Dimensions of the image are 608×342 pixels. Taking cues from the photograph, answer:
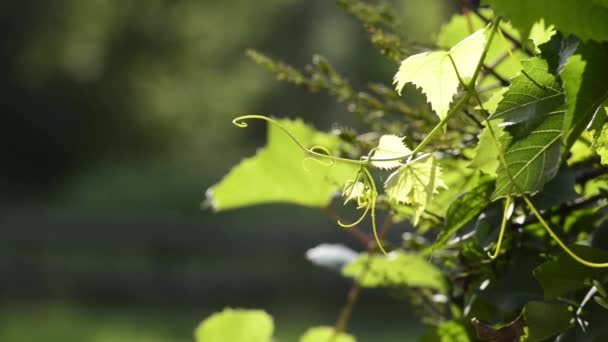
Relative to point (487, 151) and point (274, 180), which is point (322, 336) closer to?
point (274, 180)

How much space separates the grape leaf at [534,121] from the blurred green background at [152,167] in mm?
6057

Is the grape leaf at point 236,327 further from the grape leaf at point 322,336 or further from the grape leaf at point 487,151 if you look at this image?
the grape leaf at point 487,151

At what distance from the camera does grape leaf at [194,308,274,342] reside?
0.61 metres

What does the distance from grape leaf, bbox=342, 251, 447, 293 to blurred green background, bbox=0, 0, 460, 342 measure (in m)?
5.74

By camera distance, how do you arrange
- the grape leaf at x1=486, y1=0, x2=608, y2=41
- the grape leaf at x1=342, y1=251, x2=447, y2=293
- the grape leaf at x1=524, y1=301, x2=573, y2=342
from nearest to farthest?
the grape leaf at x1=486, y1=0, x2=608, y2=41
the grape leaf at x1=524, y1=301, x2=573, y2=342
the grape leaf at x1=342, y1=251, x2=447, y2=293

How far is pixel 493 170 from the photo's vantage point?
0.38 m

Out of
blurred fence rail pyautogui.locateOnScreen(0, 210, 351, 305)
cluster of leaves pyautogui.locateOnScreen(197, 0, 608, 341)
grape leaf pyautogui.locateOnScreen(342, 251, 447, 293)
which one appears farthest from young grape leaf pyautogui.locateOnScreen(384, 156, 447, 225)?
blurred fence rail pyautogui.locateOnScreen(0, 210, 351, 305)

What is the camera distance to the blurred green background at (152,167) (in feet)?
25.3

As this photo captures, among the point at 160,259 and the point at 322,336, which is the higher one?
the point at 160,259

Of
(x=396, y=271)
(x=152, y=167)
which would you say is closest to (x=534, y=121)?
(x=396, y=271)

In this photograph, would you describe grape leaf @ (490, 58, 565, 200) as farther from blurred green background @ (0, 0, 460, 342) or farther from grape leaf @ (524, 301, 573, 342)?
blurred green background @ (0, 0, 460, 342)

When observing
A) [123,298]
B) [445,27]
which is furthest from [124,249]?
[445,27]

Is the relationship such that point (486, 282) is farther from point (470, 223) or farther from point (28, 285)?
point (28, 285)

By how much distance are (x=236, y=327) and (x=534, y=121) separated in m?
0.34
